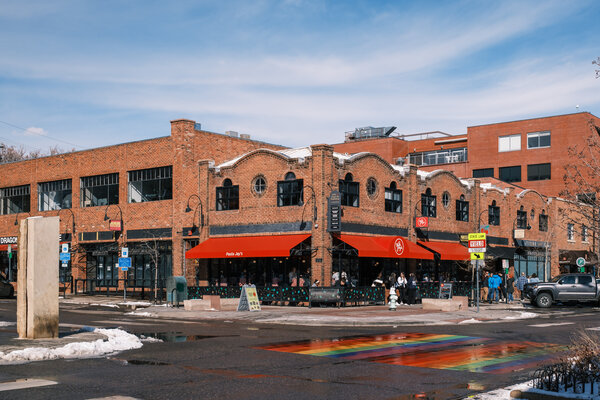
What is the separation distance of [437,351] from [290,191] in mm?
21797

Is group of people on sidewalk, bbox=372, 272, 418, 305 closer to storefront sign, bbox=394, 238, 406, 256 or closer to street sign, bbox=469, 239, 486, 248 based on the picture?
storefront sign, bbox=394, 238, 406, 256

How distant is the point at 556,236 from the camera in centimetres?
5500

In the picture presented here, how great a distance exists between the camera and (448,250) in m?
41.2

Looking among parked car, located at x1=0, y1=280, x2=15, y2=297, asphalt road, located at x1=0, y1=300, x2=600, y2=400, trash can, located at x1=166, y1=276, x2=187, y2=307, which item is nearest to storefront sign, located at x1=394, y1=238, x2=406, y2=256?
trash can, located at x1=166, y1=276, x2=187, y2=307

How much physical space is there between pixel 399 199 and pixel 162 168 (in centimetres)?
1458


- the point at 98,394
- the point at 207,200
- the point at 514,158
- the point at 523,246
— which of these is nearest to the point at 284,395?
the point at 98,394

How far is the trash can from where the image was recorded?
105 feet

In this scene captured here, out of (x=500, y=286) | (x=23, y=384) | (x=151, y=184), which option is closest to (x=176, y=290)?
(x=151, y=184)

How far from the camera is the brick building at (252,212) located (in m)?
35.3

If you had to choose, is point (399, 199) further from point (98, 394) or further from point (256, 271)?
point (98, 394)

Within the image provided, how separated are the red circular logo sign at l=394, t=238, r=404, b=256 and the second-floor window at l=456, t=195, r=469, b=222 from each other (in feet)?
30.1

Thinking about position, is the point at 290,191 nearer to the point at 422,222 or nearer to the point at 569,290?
the point at 422,222

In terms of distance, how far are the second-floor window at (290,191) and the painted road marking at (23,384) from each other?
83.9 feet

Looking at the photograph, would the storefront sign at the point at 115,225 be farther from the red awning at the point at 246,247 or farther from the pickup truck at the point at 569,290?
the pickup truck at the point at 569,290
